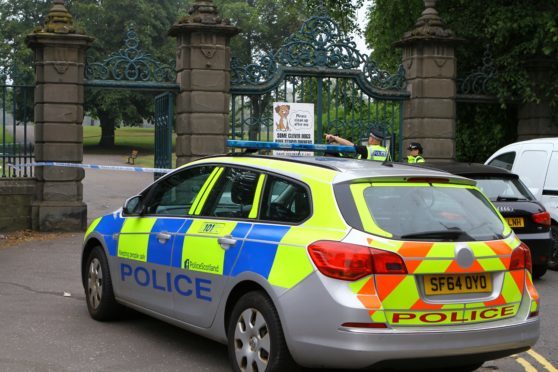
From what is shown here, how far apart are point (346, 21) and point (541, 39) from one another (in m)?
7.75

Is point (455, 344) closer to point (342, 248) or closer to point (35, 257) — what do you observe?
point (342, 248)

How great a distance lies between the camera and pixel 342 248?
4434 millimetres

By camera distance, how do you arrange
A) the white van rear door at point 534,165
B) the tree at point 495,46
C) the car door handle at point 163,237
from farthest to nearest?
1. the tree at point 495,46
2. the white van rear door at point 534,165
3. the car door handle at point 163,237

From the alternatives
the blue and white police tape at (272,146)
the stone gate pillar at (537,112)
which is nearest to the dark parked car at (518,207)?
the blue and white police tape at (272,146)

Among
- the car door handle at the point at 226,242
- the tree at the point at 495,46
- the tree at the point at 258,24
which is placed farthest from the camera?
the tree at the point at 258,24

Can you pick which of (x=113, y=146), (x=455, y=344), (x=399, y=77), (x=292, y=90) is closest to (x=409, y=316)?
(x=455, y=344)

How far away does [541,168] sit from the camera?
35.4 feet

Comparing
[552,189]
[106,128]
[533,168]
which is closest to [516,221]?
[552,189]

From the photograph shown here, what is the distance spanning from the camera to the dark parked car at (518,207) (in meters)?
9.20

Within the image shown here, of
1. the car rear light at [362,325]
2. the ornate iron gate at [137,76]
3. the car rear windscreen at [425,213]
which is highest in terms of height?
the ornate iron gate at [137,76]

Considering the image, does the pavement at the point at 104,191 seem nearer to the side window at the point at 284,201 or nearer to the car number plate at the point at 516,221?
the car number plate at the point at 516,221

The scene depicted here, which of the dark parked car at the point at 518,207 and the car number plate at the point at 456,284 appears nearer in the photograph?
the car number plate at the point at 456,284

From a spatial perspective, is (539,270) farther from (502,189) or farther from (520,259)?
(520,259)

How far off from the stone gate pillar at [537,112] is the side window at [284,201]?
11967 mm
